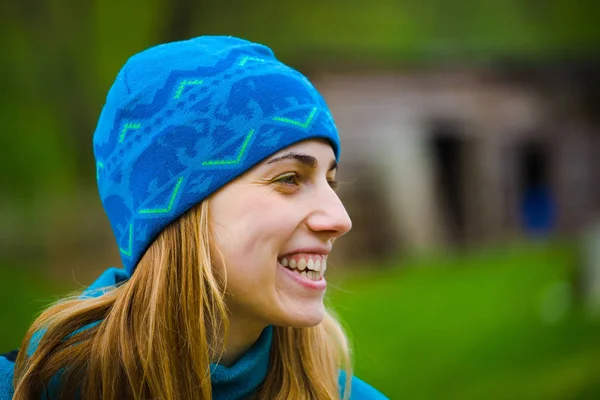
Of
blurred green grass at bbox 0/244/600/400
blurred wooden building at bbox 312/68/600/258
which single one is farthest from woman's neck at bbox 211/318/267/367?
blurred wooden building at bbox 312/68/600/258

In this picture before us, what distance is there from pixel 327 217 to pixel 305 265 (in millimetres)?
144

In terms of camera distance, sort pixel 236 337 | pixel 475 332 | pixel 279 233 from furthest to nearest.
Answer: pixel 475 332, pixel 236 337, pixel 279 233

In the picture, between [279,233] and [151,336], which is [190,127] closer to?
[279,233]

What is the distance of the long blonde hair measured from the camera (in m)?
1.71

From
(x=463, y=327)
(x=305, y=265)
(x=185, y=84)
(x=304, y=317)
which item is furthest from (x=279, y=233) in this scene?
(x=463, y=327)

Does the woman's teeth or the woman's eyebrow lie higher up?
the woman's eyebrow

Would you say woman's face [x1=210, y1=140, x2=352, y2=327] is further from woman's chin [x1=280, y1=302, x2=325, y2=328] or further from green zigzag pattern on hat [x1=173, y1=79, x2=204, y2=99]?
green zigzag pattern on hat [x1=173, y1=79, x2=204, y2=99]

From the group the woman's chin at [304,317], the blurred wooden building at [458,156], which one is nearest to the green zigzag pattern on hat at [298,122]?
the woman's chin at [304,317]

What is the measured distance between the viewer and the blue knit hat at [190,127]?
172cm

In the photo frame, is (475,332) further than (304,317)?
Yes

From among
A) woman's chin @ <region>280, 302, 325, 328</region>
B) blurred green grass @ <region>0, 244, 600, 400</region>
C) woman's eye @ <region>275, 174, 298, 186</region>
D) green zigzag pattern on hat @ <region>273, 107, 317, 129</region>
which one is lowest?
blurred green grass @ <region>0, 244, 600, 400</region>

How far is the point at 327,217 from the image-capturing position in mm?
1740

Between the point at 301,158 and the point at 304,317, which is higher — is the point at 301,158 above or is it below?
above

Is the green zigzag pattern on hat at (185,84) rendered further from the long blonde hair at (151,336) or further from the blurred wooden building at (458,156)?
the blurred wooden building at (458,156)
